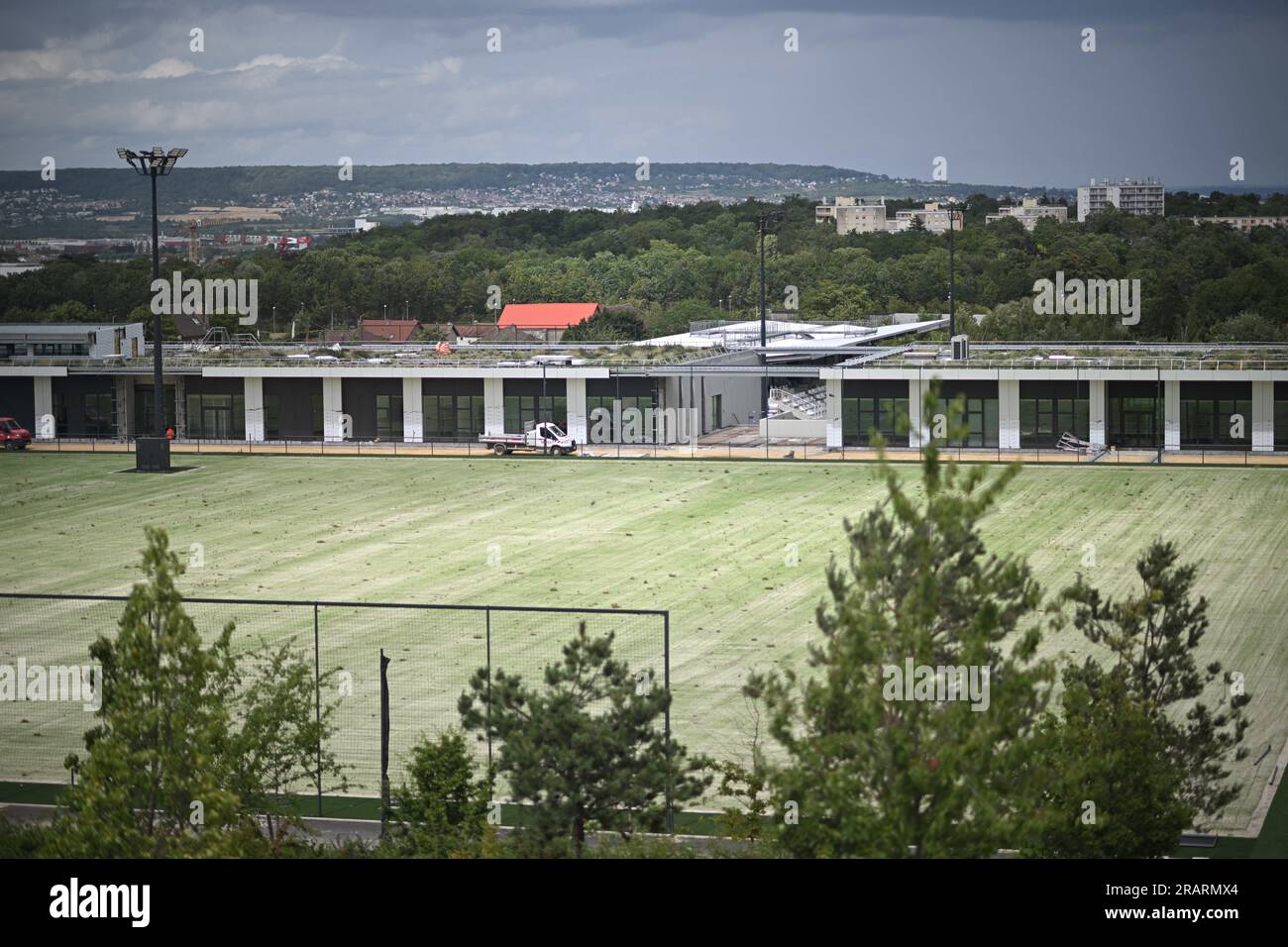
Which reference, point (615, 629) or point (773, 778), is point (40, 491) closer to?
point (615, 629)

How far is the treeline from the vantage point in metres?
106

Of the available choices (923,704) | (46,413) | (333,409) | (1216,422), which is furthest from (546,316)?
(923,704)

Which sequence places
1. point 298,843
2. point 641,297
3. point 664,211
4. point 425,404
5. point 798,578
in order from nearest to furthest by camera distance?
point 298,843
point 798,578
point 425,404
point 641,297
point 664,211

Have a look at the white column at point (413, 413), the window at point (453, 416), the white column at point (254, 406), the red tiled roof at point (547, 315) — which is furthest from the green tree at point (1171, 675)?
the red tiled roof at point (547, 315)

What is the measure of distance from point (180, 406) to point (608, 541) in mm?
36738

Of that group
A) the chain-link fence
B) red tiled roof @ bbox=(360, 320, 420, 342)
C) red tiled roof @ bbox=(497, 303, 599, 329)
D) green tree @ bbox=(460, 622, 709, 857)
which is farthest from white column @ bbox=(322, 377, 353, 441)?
green tree @ bbox=(460, 622, 709, 857)

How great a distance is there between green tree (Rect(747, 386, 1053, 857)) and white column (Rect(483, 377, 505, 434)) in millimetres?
57097

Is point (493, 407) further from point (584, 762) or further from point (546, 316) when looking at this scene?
point (546, 316)

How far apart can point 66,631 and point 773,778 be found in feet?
70.9

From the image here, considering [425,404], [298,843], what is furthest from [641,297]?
[298,843]

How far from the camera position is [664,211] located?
638ft

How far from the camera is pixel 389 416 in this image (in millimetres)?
74625

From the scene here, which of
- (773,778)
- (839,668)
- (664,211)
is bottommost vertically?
(773,778)

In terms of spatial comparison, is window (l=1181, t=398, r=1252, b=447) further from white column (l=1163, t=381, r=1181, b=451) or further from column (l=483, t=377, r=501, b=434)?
column (l=483, t=377, r=501, b=434)
